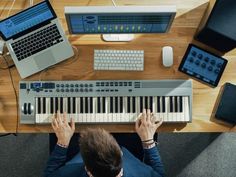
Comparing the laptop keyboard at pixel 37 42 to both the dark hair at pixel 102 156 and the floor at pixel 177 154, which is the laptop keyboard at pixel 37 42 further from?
the floor at pixel 177 154

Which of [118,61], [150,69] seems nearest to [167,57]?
[150,69]

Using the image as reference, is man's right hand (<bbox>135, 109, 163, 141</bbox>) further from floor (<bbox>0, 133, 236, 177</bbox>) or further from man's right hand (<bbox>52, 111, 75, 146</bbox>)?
floor (<bbox>0, 133, 236, 177</bbox>)

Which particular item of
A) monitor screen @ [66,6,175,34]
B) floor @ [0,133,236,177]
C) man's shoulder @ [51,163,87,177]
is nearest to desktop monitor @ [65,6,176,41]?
monitor screen @ [66,6,175,34]

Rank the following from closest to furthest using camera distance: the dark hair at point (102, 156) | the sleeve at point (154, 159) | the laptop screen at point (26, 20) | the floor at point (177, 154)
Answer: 1. the dark hair at point (102, 156)
2. the laptop screen at point (26, 20)
3. the sleeve at point (154, 159)
4. the floor at point (177, 154)

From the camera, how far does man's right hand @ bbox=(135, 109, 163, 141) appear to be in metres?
1.82

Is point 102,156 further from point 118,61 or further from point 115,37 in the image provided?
point 115,37

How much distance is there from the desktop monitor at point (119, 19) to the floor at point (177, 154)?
106cm

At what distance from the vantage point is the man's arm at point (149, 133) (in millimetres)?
1819

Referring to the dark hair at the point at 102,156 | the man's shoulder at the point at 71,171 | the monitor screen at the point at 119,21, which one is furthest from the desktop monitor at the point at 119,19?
the man's shoulder at the point at 71,171

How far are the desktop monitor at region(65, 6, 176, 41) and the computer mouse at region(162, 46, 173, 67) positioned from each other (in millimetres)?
138

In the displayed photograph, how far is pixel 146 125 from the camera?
1.81 metres

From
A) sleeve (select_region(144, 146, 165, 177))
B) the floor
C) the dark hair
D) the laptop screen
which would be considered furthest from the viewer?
the floor

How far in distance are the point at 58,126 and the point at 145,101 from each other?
41 centimetres

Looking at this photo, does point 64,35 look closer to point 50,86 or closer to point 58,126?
point 50,86
